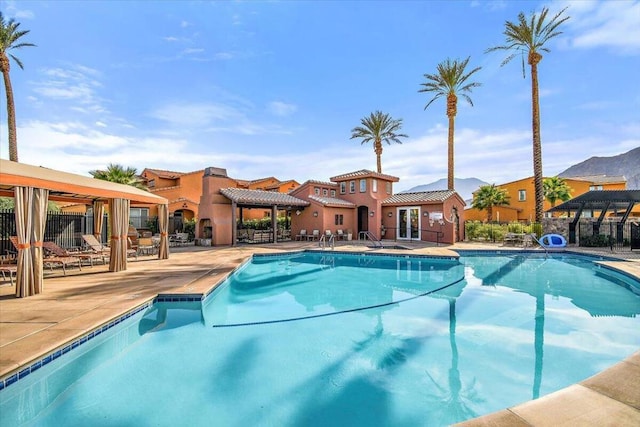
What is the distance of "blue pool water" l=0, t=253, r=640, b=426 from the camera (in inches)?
146

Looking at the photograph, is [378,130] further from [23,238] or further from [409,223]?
[23,238]

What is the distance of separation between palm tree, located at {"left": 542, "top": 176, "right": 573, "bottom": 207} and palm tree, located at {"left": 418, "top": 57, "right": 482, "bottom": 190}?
522 inches

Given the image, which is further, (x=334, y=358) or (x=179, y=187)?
(x=179, y=187)

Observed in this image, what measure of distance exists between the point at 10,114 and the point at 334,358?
24.9 metres

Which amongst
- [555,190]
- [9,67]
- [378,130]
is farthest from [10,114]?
[555,190]

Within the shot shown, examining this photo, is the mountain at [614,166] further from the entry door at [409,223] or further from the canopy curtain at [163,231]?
the canopy curtain at [163,231]

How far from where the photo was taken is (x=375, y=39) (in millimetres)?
15203

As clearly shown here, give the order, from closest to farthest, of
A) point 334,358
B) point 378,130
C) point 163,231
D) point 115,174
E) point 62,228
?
point 334,358 < point 163,231 < point 62,228 < point 115,174 < point 378,130

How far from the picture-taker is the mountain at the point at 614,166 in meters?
86.9

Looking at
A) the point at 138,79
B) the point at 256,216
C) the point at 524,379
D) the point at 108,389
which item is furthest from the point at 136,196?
the point at 256,216

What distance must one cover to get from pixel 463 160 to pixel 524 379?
25.0 m

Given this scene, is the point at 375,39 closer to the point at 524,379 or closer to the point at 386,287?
the point at 386,287

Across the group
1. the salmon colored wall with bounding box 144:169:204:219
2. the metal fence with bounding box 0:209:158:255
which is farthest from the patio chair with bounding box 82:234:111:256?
the salmon colored wall with bounding box 144:169:204:219

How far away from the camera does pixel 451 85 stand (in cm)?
2411
